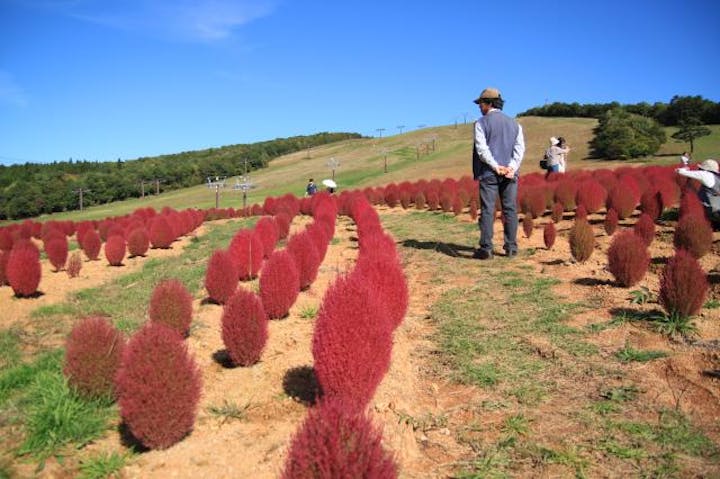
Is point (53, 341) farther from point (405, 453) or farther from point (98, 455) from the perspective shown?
point (405, 453)

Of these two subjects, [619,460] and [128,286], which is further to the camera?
[128,286]

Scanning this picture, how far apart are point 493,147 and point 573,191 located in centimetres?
547

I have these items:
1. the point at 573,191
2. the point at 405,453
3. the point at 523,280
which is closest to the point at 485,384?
the point at 405,453

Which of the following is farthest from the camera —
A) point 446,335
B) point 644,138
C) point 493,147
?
point 644,138

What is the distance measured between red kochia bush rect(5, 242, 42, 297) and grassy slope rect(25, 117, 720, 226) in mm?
33676

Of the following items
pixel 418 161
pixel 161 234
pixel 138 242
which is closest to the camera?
pixel 138 242

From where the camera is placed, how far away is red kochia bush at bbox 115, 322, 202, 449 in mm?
3225

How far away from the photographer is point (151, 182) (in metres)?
93.8

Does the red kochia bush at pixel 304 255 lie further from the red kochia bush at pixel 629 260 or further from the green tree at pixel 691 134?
the green tree at pixel 691 134

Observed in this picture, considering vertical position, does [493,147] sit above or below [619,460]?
above

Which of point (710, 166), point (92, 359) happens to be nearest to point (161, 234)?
point (92, 359)

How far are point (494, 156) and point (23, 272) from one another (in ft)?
31.8

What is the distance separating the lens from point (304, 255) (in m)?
7.75

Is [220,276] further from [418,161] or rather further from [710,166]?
[418,161]
